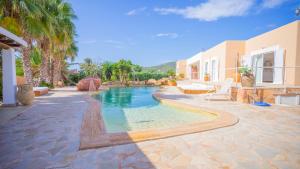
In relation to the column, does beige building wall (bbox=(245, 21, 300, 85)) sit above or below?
above

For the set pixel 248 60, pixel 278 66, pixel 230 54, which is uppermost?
pixel 230 54

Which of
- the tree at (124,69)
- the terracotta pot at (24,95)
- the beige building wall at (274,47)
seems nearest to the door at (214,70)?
the beige building wall at (274,47)

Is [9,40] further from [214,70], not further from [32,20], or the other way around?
[214,70]

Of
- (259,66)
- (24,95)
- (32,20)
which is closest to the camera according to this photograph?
(24,95)

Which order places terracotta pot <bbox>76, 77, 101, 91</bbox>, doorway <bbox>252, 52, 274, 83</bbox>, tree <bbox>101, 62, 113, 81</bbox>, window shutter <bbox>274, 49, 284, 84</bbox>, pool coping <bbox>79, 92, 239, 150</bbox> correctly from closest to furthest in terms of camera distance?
1. pool coping <bbox>79, 92, 239, 150</bbox>
2. window shutter <bbox>274, 49, 284, 84</bbox>
3. doorway <bbox>252, 52, 274, 83</bbox>
4. terracotta pot <bbox>76, 77, 101, 91</bbox>
5. tree <bbox>101, 62, 113, 81</bbox>

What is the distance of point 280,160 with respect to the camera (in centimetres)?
246

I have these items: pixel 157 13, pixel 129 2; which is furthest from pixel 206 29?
pixel 129 2

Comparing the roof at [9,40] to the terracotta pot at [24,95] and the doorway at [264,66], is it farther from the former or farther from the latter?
the doorway at [264,66]

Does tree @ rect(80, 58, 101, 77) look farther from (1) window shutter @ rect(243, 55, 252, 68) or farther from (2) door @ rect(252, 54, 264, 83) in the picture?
(2) door @ rect(252, 54, 264, 83)

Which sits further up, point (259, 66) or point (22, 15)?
point (22, 15)

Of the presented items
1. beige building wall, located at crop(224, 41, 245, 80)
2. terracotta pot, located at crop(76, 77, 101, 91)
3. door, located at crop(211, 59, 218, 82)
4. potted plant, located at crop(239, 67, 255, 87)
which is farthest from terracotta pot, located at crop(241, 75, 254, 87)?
terracotta pot, located at crop(76, 77, 101, 91)

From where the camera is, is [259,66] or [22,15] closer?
[22,15]

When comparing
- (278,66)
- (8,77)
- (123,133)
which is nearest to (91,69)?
(8,77)

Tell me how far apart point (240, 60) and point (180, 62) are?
19742 millimetres
